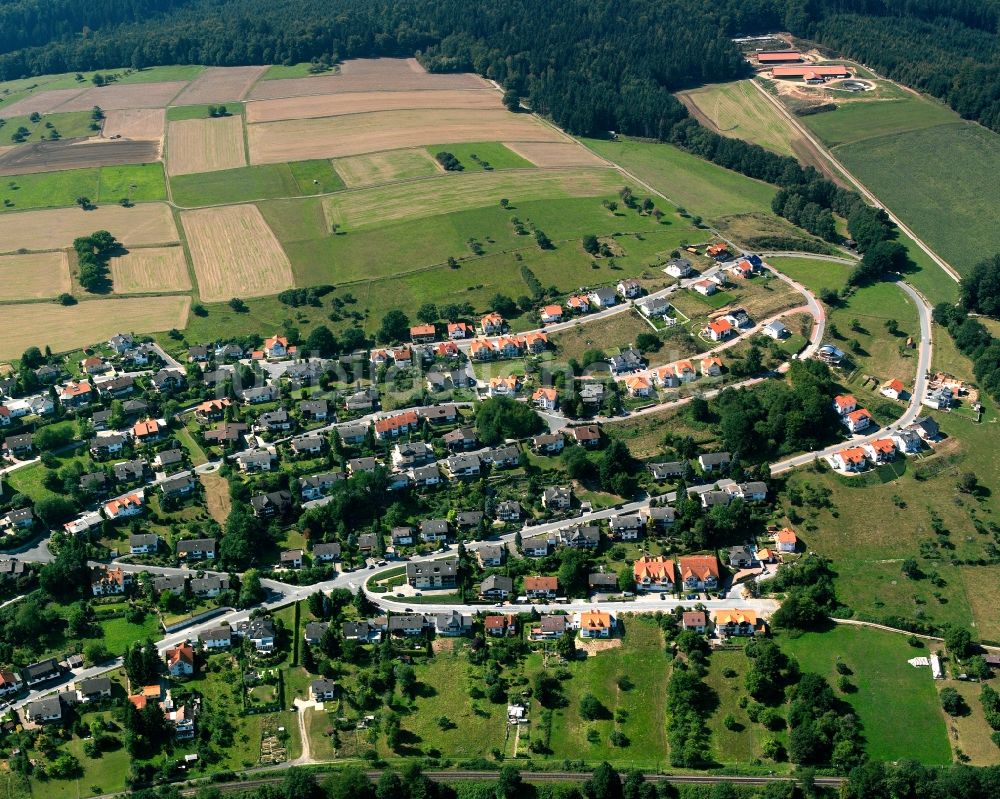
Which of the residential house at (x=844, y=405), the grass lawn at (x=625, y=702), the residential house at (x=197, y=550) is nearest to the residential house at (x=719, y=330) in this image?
the residential house at (x=844, y=405)

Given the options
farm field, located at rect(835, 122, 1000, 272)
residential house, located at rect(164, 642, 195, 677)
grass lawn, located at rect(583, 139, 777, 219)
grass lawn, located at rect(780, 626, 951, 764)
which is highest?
farm field, located at rect(835, 122, 1000, 272)

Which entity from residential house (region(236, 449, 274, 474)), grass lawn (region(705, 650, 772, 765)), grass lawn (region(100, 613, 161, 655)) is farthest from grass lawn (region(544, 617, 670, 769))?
residential house (region(236, 449, 274, 474))

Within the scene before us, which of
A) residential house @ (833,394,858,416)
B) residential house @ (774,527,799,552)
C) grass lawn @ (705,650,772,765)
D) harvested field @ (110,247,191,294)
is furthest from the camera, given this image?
harvested field @ (110,247,191,294)

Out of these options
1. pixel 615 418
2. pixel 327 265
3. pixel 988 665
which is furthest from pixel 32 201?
pixel 988 665

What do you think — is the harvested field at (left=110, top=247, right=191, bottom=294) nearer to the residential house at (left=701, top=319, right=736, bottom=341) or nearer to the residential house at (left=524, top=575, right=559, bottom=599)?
the residential house at (left=701, top=319, right=736, bottom=341)

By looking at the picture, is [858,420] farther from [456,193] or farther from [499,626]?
[456,193]

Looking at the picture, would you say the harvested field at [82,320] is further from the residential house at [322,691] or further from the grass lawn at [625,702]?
the grass lawn at [625,702]
